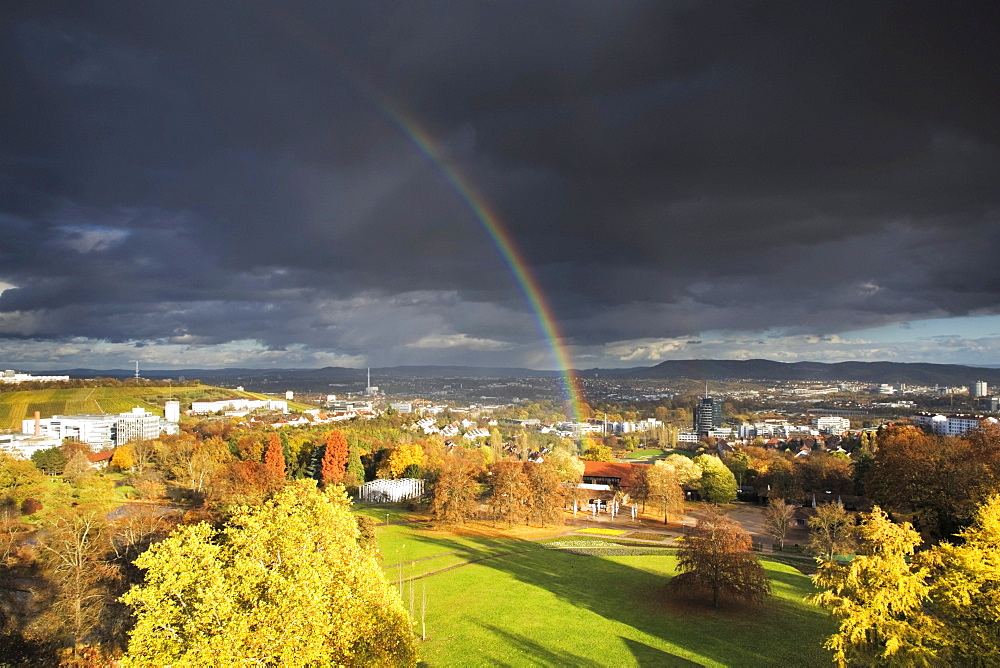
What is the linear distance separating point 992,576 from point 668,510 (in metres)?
35.1

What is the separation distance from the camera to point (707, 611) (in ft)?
85.3

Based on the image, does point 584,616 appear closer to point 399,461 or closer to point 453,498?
point 453,498

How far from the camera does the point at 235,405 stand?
5851 inches

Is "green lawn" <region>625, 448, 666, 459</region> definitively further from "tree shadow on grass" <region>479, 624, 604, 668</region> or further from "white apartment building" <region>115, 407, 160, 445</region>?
"white apartment building" <region>115, 407, 160, 445</region>

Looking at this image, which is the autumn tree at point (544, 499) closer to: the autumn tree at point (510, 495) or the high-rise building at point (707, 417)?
the autumn tree at point (510, 495)

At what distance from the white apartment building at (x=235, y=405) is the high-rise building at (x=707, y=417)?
108 m

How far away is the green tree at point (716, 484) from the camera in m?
56.1

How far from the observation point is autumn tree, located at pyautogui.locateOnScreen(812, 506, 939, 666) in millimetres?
14719

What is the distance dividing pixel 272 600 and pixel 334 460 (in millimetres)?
51754

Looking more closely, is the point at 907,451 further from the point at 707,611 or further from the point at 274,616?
the point at 274,616

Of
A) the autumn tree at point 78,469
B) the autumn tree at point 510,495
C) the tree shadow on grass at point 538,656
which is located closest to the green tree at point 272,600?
the tree shadow on grass at point 538,656

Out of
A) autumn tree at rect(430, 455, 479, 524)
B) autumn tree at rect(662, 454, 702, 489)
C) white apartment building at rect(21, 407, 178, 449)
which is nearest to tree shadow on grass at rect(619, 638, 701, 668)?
autumn tree at rect(430, 455, 479, 524)

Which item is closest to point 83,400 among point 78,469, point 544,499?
point 78,469

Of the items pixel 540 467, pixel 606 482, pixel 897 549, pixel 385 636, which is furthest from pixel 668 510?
pixel 385 636
